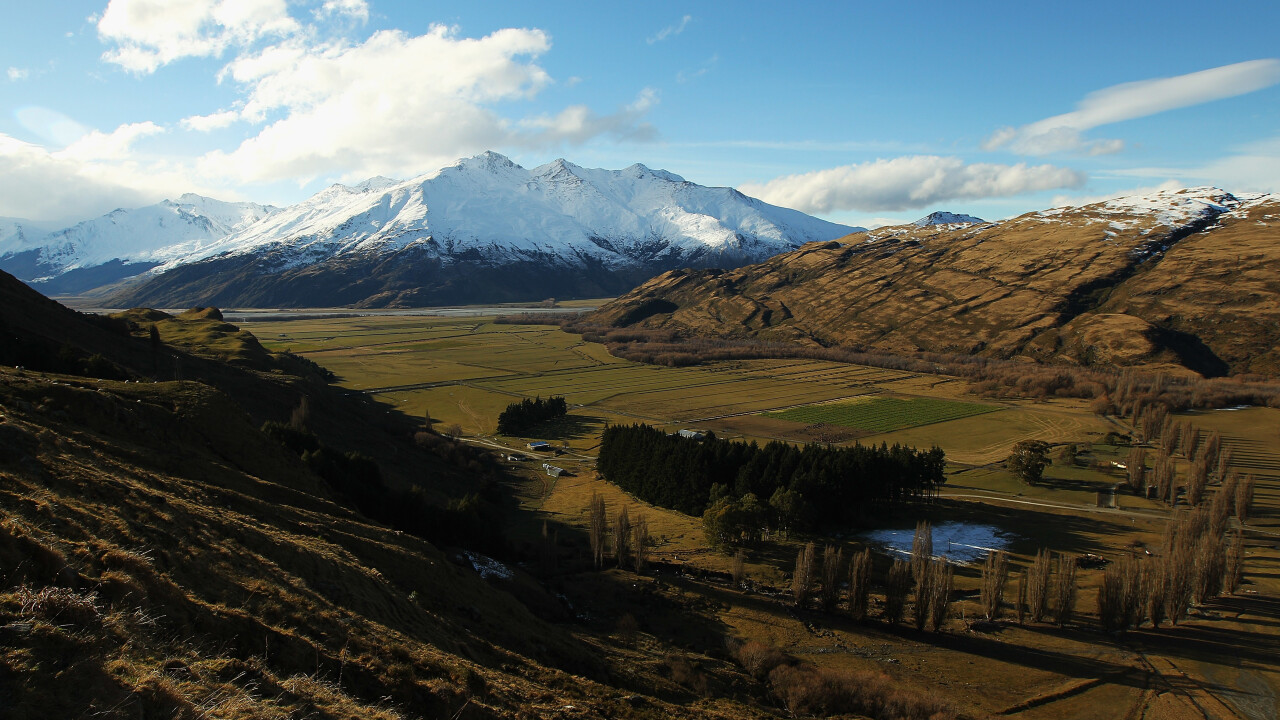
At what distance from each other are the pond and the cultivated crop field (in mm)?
49607

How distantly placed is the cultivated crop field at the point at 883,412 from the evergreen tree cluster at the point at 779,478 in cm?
4422

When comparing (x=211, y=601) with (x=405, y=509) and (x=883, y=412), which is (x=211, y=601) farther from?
(x=883, y=412)

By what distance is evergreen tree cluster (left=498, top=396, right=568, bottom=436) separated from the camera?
121 metres

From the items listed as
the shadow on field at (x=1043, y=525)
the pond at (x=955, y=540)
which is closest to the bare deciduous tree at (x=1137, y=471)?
the shadow on field at (x=1043, y=525)

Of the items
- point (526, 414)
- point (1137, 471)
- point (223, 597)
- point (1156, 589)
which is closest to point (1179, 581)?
point (1156, 589)

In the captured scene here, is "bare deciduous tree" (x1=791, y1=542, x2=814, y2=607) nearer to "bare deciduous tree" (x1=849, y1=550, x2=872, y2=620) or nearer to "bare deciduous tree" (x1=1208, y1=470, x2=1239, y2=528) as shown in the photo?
"bare deciduous tree" (x1=849, y1=550, x2=872, y2=620)

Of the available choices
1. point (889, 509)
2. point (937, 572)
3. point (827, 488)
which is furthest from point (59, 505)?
point (889, 509)

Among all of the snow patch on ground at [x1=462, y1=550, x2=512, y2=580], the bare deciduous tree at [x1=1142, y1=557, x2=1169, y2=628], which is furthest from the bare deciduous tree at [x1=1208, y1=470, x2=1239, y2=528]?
the snow patch on ground at [x1=462, y1=550, x2=512, y2=580]

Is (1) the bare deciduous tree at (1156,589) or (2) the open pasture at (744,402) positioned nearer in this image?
(1) the bare deciduous tree at (1156,589)

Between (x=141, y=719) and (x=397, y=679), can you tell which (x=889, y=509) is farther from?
(x=141, y=719)

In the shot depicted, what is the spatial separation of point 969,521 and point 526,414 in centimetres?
7900

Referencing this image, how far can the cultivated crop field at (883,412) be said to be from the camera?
128000 millimetres

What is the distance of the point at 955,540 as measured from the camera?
69125 millimetres

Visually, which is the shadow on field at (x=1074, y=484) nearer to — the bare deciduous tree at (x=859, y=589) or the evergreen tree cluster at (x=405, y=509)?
the bare deciduous tree at (x=859, y=589)
